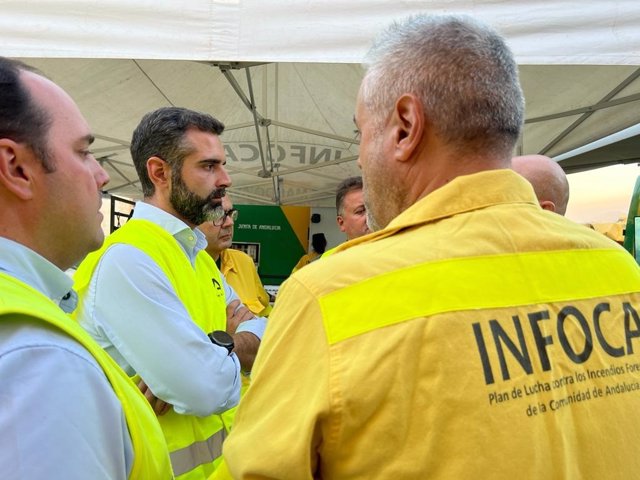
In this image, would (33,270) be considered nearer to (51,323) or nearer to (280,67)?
(51,323)

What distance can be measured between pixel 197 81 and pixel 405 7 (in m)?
3.15

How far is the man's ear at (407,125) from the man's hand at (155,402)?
41.8 inches

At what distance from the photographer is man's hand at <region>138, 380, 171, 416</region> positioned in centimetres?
149

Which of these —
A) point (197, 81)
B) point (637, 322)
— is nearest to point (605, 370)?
point (637, 322)

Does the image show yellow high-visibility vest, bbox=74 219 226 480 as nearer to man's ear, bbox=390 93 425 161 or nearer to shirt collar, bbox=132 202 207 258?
shirt collar, bbox=132 202 207 258

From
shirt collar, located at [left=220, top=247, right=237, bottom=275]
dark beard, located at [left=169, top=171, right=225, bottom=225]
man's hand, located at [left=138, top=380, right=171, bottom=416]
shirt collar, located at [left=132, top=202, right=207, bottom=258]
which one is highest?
dark beard, located at [left=169, top=171, right=225, bottom=225]

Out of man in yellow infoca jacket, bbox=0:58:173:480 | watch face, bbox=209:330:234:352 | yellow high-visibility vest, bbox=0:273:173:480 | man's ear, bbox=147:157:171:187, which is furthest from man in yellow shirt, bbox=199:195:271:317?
yellow high-visibility vest, bbox=0:273:173:480

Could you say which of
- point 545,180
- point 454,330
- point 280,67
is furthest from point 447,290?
point 280,67

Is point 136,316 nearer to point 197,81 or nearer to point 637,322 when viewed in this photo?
point 637,322

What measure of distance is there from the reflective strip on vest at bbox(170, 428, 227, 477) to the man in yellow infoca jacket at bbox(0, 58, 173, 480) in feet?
1.94

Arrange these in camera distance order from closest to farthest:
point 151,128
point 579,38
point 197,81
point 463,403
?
point 463,403 → point 151,128 → point 579,38 → point 197,81

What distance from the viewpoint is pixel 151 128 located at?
1951 millimetres

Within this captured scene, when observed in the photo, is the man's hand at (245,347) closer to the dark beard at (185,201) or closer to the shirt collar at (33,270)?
the dark beard at (185,201)

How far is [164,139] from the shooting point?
1.93 m
